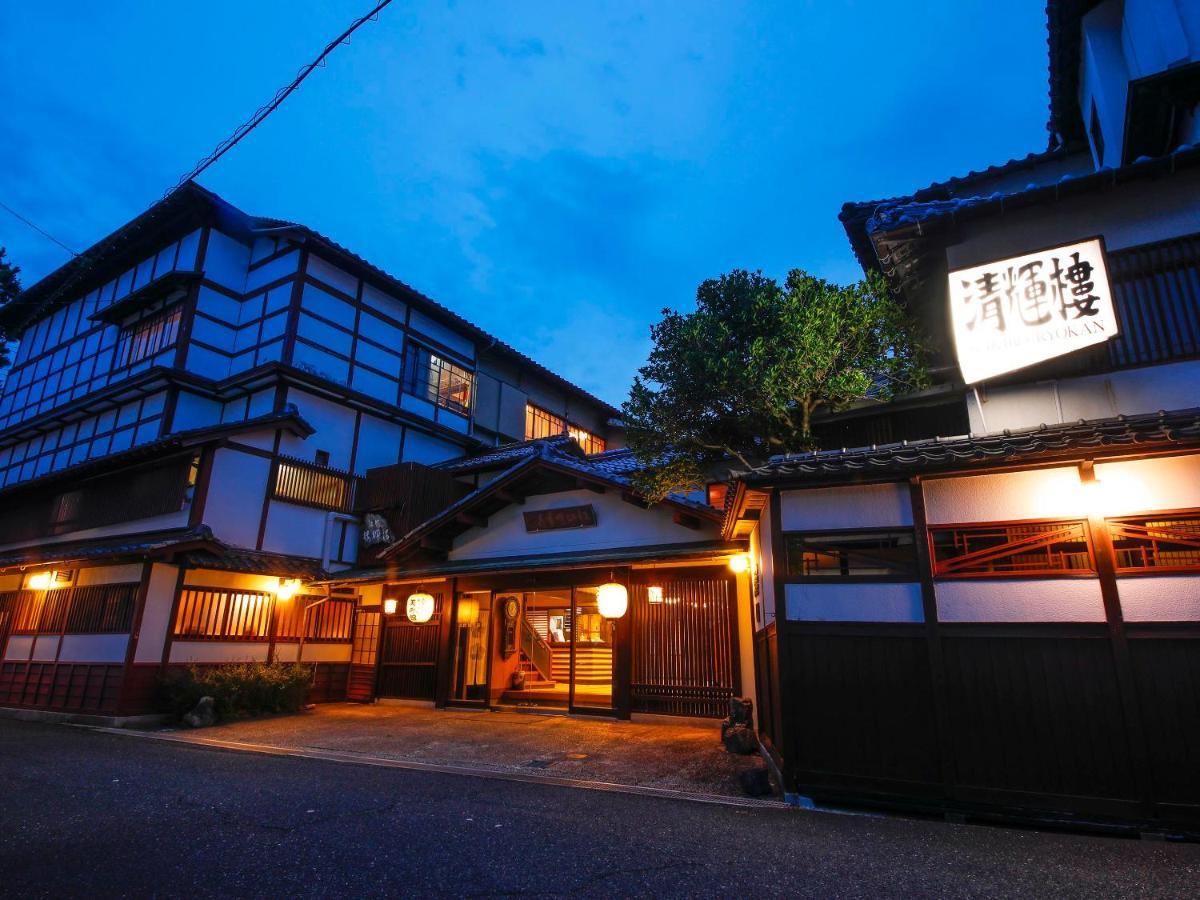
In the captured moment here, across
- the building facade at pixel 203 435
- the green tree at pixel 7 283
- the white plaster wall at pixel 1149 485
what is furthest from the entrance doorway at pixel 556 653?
the green tree at pixel 7 283

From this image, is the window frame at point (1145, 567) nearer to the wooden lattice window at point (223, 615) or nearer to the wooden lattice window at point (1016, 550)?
the wooden lattice window at point (1016, 550)

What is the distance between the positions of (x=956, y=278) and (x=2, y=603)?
27.0 meters

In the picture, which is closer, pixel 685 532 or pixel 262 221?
pixel 685 532

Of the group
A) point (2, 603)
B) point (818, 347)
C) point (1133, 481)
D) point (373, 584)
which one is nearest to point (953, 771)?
point (1133, 481)

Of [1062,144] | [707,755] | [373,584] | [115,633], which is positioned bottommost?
[707,755]

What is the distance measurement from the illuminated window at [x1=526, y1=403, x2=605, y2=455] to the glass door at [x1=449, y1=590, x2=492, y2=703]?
11.1 m

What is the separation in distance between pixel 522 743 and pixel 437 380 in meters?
16.0

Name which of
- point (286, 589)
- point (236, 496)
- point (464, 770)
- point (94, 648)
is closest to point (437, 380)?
point (236, 496)

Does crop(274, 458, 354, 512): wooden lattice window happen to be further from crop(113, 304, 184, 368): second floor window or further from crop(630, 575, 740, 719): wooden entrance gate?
crop(630, 575, 740, 719): wooden entrance gate

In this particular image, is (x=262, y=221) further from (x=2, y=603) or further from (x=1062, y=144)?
(x=1062, y=144)

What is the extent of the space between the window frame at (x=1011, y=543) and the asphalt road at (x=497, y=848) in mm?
2534

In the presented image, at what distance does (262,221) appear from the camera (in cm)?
2070

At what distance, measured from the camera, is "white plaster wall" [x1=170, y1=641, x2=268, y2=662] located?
14.8 metres

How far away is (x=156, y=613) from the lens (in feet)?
47.4
